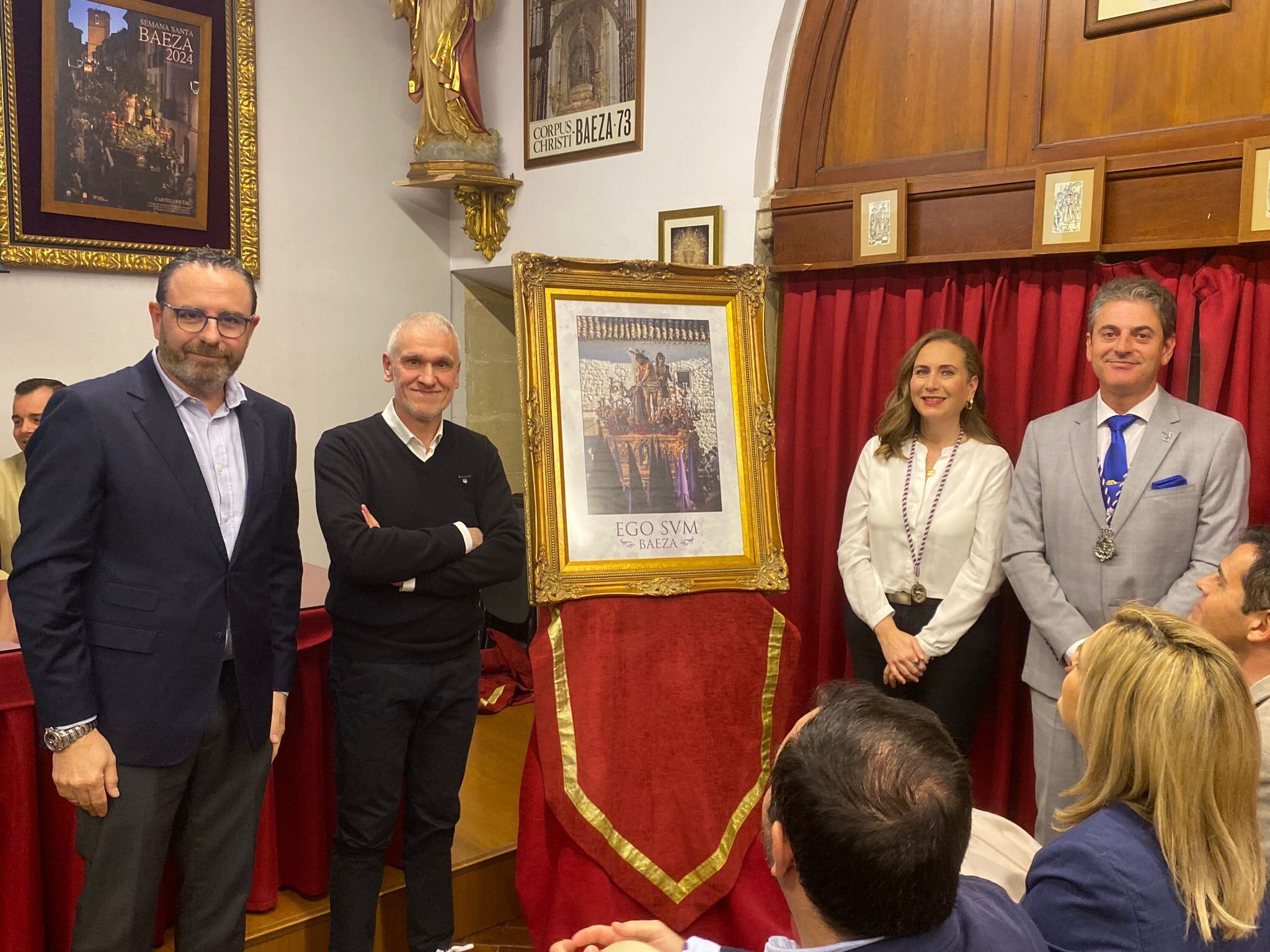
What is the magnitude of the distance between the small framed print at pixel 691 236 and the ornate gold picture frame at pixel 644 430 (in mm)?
1104

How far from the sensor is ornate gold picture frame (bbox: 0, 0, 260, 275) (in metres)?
3.82

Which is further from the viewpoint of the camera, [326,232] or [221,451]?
[326,232]

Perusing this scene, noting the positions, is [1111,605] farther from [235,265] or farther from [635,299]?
[235,265]

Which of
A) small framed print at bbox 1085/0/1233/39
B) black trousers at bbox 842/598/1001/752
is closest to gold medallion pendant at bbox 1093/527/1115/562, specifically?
black trousers at bbox 842/598/1001/752

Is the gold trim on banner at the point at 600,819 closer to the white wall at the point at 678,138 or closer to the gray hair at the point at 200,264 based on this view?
the gray hair at the point at 200,264

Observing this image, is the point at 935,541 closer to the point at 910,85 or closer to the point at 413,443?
the point at 413,443

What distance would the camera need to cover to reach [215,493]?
1.98 m

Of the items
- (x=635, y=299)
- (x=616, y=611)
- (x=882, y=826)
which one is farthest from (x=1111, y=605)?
(x=882, y=826)

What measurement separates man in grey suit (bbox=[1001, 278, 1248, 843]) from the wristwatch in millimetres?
2125

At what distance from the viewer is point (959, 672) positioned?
276cm

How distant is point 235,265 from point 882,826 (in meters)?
1.58

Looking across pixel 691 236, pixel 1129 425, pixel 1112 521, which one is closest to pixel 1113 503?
pixel 1112 521

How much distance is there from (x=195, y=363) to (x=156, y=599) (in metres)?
0.45

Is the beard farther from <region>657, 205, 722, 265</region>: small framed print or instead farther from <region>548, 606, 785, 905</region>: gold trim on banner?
<region>657, 205, 722, 265</region>: small framed print
